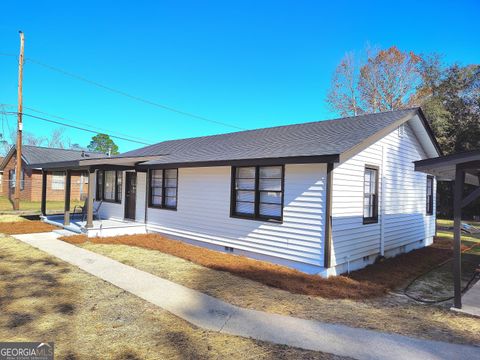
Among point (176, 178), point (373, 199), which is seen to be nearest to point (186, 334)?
point (373, 199)

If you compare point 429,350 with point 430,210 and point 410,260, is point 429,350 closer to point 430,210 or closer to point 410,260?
point 410,260

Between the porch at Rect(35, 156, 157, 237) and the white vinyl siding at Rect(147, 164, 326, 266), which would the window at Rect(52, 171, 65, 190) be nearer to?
the porch at Rect(35, 156, 157, 237)

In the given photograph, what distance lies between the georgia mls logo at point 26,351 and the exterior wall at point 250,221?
17.8 feet

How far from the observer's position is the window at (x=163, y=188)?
11.5 metres

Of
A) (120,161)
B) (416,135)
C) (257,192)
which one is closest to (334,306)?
(257,192)

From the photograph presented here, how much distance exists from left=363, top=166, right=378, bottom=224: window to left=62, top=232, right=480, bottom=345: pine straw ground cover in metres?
2.19

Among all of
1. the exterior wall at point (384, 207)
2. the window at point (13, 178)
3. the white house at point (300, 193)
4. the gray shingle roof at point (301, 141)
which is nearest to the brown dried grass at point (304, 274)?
the white house at point (300, 193)

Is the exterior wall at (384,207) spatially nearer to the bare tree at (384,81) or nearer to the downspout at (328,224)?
the downspout at (328,224)

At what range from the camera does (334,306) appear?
5445 millimetres

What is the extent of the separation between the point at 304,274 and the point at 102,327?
4.59 meters

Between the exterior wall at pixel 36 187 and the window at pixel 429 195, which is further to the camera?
the exterior wall at pixel 36 187

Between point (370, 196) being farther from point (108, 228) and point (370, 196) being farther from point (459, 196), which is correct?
point (108, 228)

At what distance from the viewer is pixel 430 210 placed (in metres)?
12.9

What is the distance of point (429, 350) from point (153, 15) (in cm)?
1545
